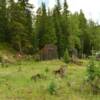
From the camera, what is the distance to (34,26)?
7812 cm

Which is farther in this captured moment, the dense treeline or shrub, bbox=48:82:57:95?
the dense treeline

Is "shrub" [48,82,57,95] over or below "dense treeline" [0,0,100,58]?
below

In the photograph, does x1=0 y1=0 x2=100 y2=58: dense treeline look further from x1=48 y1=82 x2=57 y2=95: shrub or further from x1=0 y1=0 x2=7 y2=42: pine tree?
x1=48 y1=82 x2=57 y2=95: shrub

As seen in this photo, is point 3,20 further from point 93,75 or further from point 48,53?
point 93,75

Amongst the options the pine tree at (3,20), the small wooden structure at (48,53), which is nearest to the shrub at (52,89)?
the small wooden structure at (48,53)

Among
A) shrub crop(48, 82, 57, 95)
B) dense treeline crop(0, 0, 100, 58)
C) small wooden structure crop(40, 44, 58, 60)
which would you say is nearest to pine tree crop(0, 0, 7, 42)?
dense treeline crop(0, 0, 100, 58)

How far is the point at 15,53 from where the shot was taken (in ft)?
212

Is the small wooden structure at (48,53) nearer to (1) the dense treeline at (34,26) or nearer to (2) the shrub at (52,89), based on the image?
(1) the dense treeline at (34,26)

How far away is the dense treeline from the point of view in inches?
2577

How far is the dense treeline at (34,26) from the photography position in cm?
6544

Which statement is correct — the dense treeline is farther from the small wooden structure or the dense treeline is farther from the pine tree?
the small wooden structure

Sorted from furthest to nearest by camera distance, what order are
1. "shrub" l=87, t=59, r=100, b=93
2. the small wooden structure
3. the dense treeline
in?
the dense treeline < the small wooden structure < "shrub" l=87, t=59, r=100, b=93

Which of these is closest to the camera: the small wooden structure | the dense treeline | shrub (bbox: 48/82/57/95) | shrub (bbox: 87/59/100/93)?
shrub (bbox: 48/82/57/95)

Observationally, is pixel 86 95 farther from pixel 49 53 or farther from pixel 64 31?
pixel 64 31
